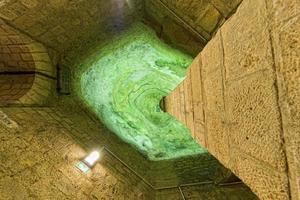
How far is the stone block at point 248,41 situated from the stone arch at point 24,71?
3.72 meters

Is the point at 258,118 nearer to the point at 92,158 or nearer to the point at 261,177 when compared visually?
the point at 261,177

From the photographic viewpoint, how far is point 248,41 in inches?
47.3

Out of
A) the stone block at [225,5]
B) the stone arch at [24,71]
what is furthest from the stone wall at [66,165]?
the stone block at [225,5]

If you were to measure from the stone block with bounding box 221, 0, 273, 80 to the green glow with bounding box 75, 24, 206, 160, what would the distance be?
3686 millimetres

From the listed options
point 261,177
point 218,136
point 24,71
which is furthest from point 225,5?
point 24,71

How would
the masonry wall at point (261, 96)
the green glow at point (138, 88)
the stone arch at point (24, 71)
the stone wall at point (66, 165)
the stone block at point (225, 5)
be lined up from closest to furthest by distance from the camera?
the masonry wall at point (261, 96) → the stone wall at point (66, 165) → the stone block at point (225, 5) → the stone arch at point (24, 71) → the green glow at point (138, 88)

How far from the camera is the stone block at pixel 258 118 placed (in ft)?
3.20

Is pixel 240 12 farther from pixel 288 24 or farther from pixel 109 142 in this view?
pixel 109 142

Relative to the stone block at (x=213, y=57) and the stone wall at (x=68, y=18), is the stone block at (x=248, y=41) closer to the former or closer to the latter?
the stone block at (x=213, y=57)

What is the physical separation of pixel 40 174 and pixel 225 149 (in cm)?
258

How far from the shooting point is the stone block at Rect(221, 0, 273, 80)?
1051mm

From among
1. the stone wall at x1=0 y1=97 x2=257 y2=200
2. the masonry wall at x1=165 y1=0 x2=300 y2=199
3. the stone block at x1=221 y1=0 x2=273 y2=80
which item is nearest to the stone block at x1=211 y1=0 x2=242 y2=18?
the masonry wall at x1=165 y1=0 x2=300 y2=199

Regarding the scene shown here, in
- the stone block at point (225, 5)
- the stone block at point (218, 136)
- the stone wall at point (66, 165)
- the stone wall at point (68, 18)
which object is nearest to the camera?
the stone block at point (218, 136)

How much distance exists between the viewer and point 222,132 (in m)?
1.68
